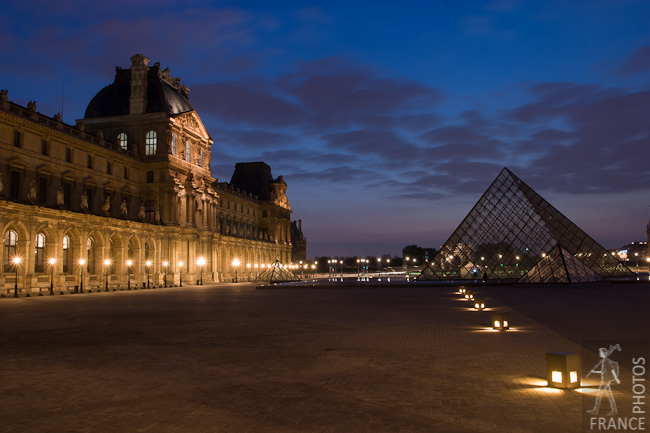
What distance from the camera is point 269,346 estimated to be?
11695 mm

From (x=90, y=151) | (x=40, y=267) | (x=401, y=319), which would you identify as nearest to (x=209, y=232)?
(x=90, y=151)

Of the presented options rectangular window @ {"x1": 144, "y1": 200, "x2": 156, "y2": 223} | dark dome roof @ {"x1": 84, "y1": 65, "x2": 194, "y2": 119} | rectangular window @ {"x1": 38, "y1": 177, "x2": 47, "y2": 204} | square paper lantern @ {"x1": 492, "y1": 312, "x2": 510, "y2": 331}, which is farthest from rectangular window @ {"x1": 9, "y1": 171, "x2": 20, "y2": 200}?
square paper lantern @ {"x1": 492, "y1": 312, "x2": 510, "y2": 331}

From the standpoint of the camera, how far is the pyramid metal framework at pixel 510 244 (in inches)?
2185

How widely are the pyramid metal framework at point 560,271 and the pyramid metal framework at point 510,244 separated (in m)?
9.21

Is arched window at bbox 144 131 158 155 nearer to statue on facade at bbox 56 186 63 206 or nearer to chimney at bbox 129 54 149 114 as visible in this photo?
chimney at bbox 129 54 149 114

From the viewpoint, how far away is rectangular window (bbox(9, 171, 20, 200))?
38500 mm

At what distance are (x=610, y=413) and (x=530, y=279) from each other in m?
41.5

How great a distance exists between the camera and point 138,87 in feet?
193

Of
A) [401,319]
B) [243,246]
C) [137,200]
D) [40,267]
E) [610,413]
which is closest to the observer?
[610,413]

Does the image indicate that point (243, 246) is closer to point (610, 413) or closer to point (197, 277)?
point (197, 277)

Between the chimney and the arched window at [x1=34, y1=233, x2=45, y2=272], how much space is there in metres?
23.2

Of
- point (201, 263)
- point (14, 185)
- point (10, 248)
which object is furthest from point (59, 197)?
point (201, 263)

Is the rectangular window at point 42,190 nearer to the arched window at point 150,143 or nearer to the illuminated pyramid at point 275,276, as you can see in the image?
the arched window at point 150,143

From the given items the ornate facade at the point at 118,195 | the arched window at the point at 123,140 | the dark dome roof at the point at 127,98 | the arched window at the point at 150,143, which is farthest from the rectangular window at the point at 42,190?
the dark dome roof at the point at 127,98
